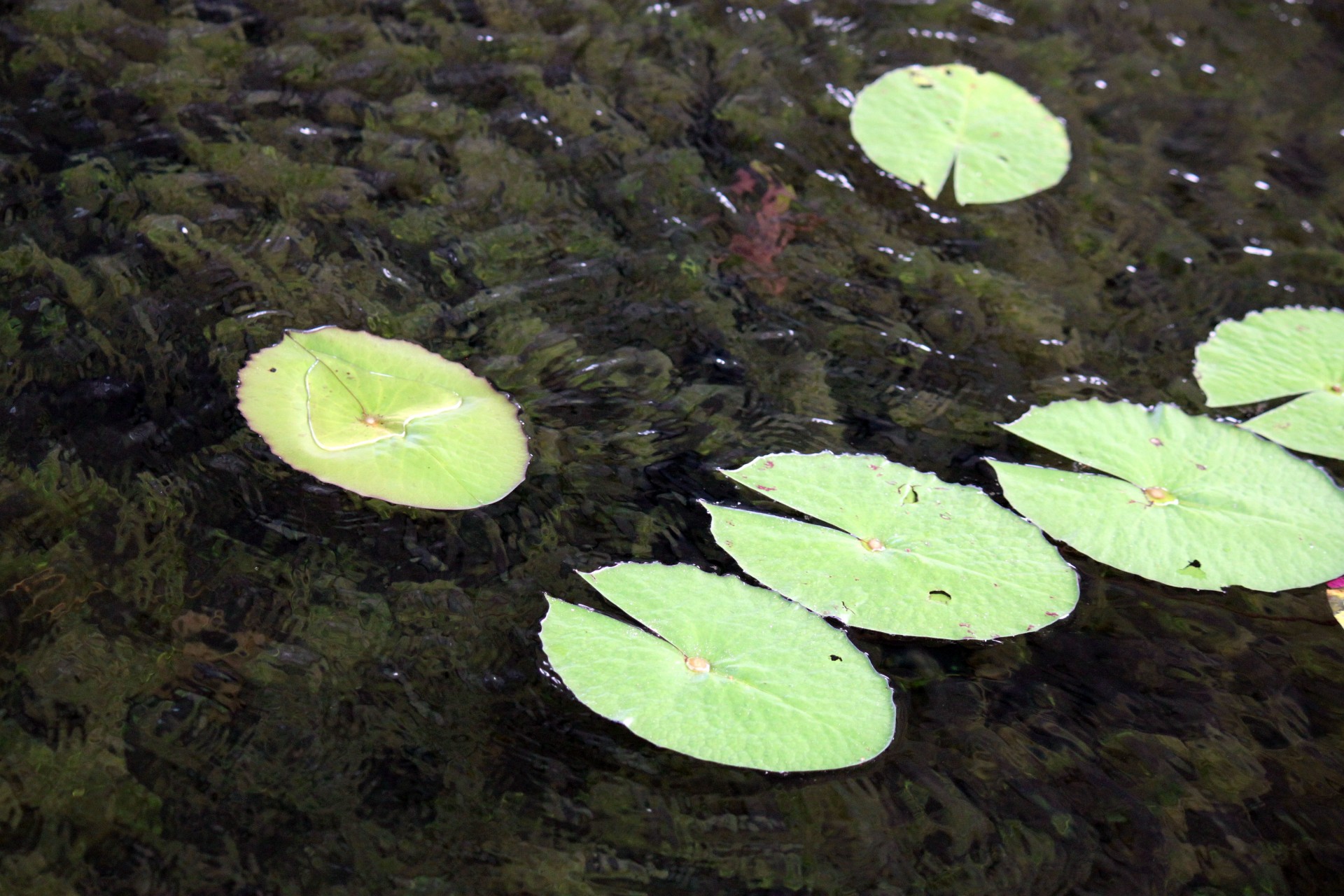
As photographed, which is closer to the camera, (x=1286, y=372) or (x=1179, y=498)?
(x=1179, y=498)

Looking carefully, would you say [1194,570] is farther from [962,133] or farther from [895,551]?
[962,133]

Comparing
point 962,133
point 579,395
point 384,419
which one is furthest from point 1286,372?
point 384,419

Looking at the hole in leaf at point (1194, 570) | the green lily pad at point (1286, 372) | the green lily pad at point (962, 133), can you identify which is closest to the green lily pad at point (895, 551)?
the hole in leaf at point (1194, 570)

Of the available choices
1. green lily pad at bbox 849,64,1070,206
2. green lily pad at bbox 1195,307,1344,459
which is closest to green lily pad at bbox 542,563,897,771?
green lily pad at bbox 1195,307,1344,459

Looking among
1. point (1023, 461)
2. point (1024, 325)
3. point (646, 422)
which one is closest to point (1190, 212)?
point (1024, 325)

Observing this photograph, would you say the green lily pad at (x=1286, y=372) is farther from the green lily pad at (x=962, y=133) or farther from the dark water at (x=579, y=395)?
the green lily pad at (x=962, y=133)
